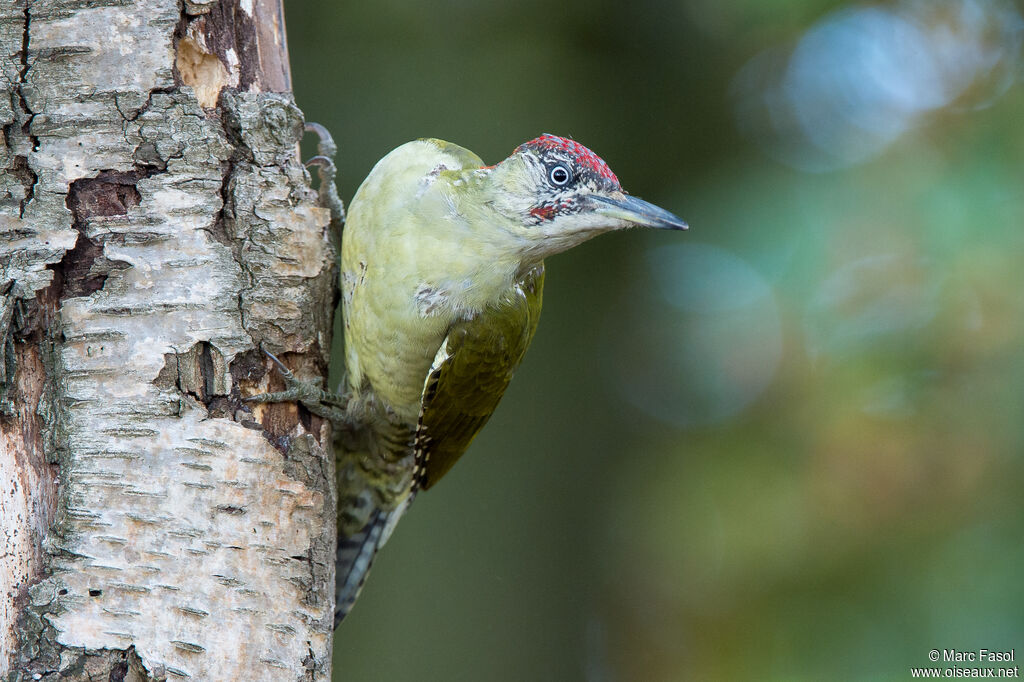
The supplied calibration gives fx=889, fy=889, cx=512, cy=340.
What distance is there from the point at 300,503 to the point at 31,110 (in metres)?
1.08

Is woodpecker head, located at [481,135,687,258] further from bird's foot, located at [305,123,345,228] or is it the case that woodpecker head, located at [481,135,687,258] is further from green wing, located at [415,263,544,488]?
bird's foot, located at [305,123,345,228]

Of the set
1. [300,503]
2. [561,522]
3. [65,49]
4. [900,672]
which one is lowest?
[900,672]

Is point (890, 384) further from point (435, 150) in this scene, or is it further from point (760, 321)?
point (435, 150)

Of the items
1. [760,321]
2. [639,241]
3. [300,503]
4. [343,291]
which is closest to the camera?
[300,503]

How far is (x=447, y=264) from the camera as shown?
271 cm

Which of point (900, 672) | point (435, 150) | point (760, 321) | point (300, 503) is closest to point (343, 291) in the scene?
point (435, 150)

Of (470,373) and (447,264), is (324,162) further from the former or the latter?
(470,373)

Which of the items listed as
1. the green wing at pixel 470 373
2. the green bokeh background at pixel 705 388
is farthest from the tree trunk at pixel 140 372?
the green bokeh background at pixel 705 388

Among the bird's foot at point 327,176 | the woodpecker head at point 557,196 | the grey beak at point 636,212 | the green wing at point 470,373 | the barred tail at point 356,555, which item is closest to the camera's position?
the grey beak at point 636,212

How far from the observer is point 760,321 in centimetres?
349

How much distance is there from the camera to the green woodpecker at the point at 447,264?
267 centimetres

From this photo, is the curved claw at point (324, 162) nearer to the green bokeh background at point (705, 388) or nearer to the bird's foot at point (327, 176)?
the bird's foot at point (327, 176)

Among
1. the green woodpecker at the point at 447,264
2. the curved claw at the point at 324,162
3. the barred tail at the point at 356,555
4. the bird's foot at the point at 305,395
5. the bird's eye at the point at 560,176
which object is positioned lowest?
the barred tail at the point at 356,555

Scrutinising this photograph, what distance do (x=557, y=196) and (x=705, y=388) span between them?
182 centimetres
